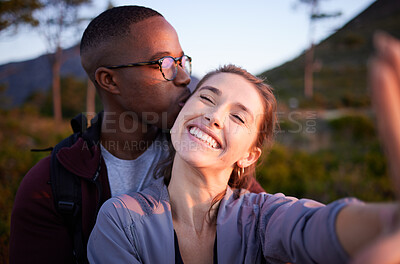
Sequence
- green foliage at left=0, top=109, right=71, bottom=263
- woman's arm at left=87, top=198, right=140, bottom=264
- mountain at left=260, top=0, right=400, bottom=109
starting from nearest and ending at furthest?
woman's arm at left=87, top=198, right=140, bottom=264 < green foliage at left=0, top=109, right=71, bottom=263 < mountain at left=260, top=0, right=400, bottom=109

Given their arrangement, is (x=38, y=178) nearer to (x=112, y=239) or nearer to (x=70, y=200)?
(x=70, y=200)

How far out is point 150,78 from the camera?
8.41 ft

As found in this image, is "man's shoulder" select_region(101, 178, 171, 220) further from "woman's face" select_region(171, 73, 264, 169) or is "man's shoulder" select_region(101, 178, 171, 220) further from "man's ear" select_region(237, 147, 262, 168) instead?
"man's ear" select_region(237, 147, 262, 168)

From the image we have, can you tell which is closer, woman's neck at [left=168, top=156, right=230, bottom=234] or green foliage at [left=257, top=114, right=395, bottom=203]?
woman's neck at [left=168, top=156, right=230, bottom=234]

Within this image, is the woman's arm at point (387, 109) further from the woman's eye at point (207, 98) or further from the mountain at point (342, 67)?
the mountain at point (342, 67)

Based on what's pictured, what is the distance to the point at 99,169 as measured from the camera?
248cm

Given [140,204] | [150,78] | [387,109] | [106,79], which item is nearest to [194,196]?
[140,204]

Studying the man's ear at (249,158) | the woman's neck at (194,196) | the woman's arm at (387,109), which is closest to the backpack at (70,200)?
the woman's neck at (194,196)

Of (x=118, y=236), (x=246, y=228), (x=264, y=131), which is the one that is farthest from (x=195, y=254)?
(x=264, y=131)

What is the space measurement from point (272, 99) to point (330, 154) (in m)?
7.45

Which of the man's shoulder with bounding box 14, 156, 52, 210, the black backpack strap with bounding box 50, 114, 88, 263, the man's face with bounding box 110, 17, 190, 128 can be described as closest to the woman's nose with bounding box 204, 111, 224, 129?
the man's face with bounding box 110, 17, 190, 128

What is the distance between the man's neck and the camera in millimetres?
2768

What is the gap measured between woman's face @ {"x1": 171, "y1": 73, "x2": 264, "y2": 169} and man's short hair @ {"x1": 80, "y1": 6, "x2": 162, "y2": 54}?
3.15ft

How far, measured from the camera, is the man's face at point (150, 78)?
2537mm
